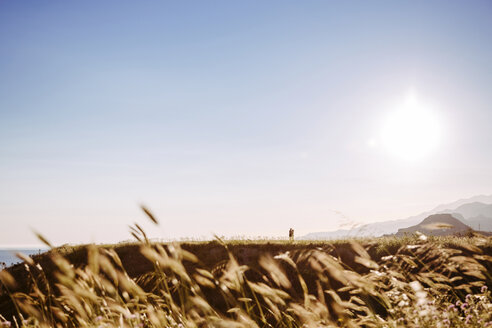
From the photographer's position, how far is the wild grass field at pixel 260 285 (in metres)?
2.63

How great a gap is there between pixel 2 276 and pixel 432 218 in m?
95.8

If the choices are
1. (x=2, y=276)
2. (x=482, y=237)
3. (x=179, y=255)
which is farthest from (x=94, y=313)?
(x=482, y=237)

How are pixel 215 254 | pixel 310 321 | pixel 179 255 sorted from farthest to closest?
pixel 215 254 → pixel 310 321 → pixel 179 255

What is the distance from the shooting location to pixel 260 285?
3211 mm

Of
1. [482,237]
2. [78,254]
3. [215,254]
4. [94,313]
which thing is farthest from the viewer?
[78,254]

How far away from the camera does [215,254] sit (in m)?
13.9

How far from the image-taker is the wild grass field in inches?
104

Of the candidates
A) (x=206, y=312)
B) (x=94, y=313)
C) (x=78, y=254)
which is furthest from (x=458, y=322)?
(x=78, y=254)

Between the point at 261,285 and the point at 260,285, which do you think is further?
the point at 260,285

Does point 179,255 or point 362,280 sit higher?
point 179,255

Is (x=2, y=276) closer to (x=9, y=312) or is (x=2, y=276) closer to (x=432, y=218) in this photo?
(x=9, y=312)

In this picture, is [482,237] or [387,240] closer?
[482,237]

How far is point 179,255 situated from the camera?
258 centimetres

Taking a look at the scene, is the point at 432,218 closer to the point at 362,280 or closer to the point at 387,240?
the point at 387,240
